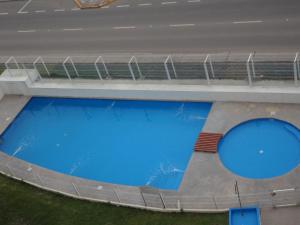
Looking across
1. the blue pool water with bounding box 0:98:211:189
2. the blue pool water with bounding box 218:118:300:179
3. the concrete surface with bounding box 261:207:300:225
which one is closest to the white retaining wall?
the blue pool water with bounding box 0:98:211:189

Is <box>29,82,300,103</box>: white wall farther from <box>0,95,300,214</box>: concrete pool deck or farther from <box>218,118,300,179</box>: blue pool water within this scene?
<box>218,118,300,179</box>: blue pool water

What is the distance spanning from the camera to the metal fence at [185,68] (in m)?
23.2

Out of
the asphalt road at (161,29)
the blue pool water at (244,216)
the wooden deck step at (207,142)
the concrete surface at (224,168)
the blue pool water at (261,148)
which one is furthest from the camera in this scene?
the asphalt road at (161,29)

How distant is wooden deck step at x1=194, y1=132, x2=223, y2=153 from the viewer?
22.3m

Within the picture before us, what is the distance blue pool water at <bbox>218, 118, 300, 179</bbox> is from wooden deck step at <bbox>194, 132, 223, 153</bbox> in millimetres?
314

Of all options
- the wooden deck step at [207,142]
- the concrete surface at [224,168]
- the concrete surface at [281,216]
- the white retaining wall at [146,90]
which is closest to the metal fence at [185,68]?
the white retaining wall at [146,90]

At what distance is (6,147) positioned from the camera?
2678 centimetres

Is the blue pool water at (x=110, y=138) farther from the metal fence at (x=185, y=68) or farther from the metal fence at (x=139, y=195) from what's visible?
the metal fence at (x=185, y=68)

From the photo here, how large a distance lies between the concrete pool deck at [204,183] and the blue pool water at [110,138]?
753mm

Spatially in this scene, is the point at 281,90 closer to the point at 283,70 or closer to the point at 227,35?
the point at 283,70

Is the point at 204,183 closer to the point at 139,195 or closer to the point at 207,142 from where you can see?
the point at 207,142

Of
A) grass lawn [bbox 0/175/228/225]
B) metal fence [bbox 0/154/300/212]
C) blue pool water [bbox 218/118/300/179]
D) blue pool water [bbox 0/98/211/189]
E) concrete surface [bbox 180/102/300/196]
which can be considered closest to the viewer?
metal fence [bbox 0/154/300/212]

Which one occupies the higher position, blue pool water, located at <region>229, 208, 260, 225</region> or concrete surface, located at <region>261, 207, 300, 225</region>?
blue pool water, located at <region>229, 208, 260, 225</region>

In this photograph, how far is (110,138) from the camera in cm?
2550
